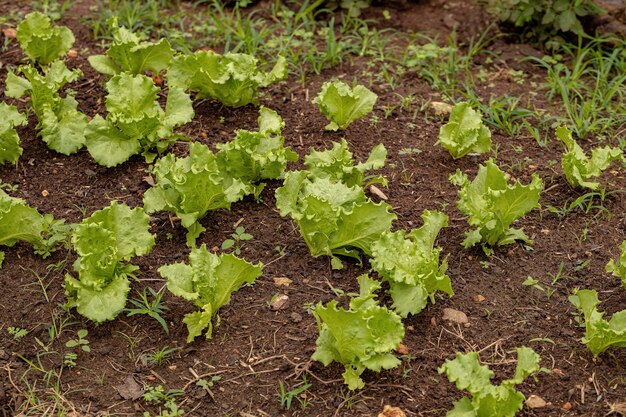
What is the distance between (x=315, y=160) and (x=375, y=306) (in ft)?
3.81

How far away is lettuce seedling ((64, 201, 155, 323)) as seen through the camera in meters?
3.56

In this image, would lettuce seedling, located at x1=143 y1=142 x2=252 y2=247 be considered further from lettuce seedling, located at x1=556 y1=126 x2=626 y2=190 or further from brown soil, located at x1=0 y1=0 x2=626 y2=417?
lettuce seedling, located at x1=556 y1=126 x2=626 y2=190

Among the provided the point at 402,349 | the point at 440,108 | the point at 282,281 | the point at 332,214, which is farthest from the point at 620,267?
the point at 440,108

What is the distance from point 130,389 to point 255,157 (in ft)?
4.59

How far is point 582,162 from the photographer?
4.43 metres

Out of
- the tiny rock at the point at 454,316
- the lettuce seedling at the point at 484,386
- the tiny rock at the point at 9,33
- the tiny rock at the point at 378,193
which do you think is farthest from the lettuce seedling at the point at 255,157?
the tiny rock at the point at 9,33

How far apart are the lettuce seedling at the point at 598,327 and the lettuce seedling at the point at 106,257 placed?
1.91m

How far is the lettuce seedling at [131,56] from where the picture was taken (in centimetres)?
493

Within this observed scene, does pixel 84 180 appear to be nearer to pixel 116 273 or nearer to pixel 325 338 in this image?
pixel 116 273

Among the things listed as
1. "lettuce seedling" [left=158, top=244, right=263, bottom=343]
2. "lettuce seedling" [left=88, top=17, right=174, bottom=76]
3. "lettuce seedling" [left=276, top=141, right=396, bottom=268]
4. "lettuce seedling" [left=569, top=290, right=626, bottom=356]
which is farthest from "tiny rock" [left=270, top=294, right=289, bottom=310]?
"lettuce seedling" [left=88, top=17, right=174, bottom=76]

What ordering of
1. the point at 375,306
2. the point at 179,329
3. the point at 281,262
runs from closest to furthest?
the point at 375,306 → the point at 179,329 → the point at 281,262

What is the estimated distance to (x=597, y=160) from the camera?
14.7ft

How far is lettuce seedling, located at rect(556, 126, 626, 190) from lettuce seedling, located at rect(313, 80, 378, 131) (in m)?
1.09

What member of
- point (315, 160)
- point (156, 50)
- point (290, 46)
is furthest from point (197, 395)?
point (290, 46)
